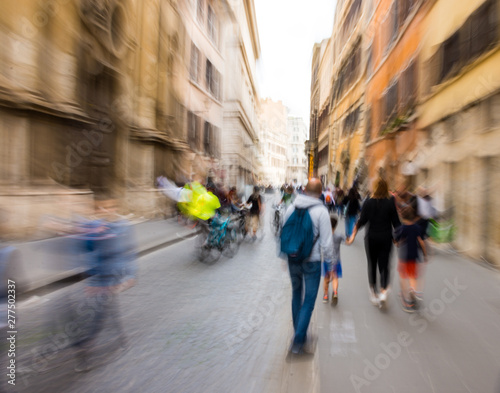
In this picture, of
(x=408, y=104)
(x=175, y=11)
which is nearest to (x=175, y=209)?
(x=175, y=11)

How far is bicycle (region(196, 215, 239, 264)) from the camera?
889 cm

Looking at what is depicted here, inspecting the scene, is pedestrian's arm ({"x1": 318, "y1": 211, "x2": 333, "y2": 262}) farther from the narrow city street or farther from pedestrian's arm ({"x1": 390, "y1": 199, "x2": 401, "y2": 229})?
pedestrian's arm ({"x1": 390, "y1": 199, "x2": 401, "y2": 229})

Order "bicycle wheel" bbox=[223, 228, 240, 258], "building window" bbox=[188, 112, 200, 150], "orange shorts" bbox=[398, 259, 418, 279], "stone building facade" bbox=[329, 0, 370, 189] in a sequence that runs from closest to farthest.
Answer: "orange shorts" bbox=[398, 259, 418, 279]
"bicycle wheel" bbox=[223, 228, 240, 258]
"building window" bbox=[188, 112, 200, 150]
"stone building facade" bbox=[329, 0, 370, 189]

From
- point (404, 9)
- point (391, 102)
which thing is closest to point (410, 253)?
point (391, 102)

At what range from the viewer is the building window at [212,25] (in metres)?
28.0

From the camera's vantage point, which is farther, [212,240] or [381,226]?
[212,240]

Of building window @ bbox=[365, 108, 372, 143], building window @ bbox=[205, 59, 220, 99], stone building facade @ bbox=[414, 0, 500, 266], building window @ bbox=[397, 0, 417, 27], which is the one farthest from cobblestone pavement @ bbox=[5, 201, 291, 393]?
building window @ bbox=[205, 59, 220, 99]

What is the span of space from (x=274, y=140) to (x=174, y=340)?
10735cm

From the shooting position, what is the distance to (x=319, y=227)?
→ 12.9ft

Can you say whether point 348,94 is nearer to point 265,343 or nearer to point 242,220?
point 242,220

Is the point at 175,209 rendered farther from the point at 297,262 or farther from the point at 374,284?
the point at 297,262

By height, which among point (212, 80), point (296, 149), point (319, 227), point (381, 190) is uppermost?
point (296, 149)

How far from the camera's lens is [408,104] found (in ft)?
52.0

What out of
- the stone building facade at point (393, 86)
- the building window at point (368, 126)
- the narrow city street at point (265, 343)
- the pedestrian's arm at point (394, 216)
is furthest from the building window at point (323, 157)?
the pedestrian's arm at point (394, 216)
